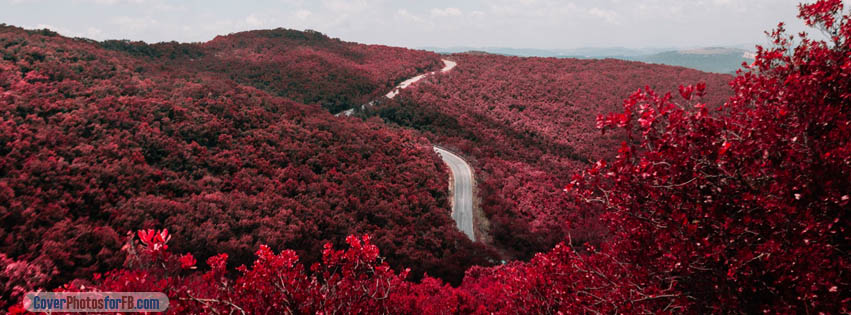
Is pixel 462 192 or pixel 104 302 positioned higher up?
pixel 104 302

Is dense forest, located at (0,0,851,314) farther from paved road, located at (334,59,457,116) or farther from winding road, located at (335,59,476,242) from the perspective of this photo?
paved road, located at (334,59,457,116)

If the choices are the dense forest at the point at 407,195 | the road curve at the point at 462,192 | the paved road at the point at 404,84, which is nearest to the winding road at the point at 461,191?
the road curve at the point at 462,192

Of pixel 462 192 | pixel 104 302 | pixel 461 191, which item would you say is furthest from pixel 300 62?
pixel 104 302

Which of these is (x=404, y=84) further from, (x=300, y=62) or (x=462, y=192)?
(x=462, y=192)

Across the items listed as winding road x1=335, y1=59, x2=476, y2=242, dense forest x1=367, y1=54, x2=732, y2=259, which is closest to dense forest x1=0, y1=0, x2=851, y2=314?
dense forest x1=367, y1=54, x2=732, y2=259

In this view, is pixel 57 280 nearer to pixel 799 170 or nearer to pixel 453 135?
pixel 799 170
